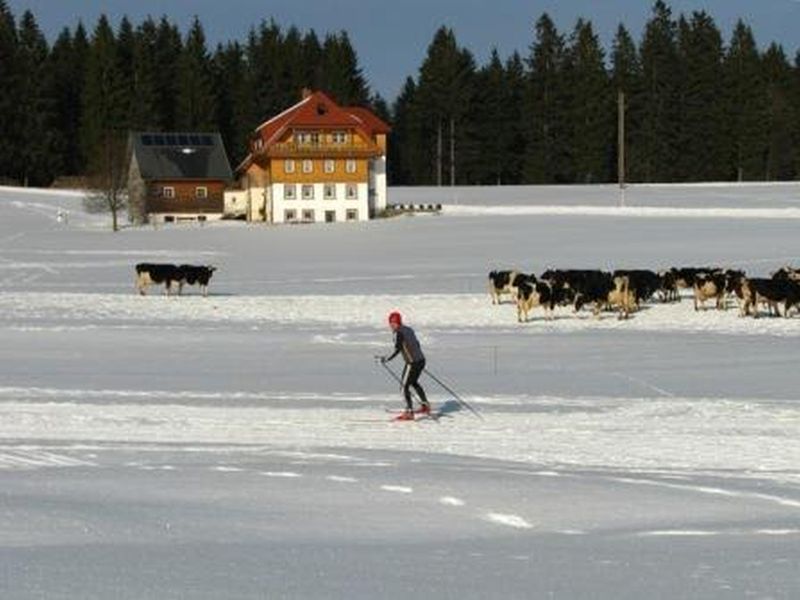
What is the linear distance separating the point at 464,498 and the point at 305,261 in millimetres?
39670

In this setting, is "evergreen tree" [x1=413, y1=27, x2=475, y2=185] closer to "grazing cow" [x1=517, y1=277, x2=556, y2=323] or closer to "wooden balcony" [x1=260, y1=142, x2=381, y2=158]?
"wooden balcony" [x1=260, y1=142, x2=381, y2=158]

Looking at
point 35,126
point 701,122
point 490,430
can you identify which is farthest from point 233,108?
point 490,430

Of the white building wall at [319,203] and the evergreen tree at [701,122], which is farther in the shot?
the evergreen tree at [701,122]

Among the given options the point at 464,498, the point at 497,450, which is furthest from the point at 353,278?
the point at 464,498

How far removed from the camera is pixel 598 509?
10.4m

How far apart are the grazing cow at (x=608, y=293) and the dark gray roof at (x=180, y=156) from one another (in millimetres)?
60642

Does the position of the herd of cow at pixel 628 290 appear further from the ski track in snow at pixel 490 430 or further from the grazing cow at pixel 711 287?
the ski track in snow at pixel 490 430

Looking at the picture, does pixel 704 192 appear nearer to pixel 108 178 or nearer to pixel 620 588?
pixel 108 178

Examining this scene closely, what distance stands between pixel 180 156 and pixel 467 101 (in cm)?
3137

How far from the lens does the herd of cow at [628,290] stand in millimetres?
28281

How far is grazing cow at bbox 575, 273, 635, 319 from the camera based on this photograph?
28922 millimetres

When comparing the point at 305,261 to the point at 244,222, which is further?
the point at 244,222

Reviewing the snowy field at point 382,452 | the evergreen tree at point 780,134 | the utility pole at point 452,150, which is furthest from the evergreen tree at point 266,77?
the snowy field at point 382,452

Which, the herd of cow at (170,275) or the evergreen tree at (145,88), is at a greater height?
the evergreen tree at (145,88)
